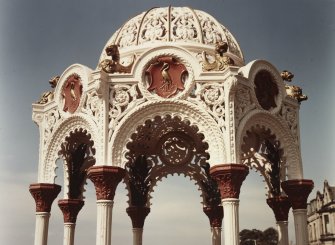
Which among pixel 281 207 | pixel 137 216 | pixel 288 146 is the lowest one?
pixel 137 216

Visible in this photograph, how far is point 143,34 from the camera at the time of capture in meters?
17.8

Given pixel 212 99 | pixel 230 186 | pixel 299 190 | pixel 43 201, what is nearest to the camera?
pixel 230 186

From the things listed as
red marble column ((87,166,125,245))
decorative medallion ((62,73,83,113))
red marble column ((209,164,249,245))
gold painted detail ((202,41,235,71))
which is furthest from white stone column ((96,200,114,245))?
gold painted detail ((202,41,235,71))

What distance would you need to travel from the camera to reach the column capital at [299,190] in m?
16.3

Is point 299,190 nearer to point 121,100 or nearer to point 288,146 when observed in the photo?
point 288,146

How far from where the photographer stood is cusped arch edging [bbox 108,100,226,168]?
48.3ft

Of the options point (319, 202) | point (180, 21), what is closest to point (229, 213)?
point (180, 21)

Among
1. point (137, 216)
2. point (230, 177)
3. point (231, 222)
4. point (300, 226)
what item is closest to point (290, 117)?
point (300, 226)

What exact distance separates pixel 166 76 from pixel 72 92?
11.4ft

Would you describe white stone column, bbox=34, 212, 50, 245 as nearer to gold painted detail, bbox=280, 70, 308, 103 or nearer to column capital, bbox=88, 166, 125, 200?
column capital, bbox=88, 166, 125, 200

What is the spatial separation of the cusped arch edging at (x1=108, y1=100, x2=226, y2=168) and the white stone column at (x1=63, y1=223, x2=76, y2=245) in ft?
16.9

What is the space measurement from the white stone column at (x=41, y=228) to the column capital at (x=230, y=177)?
6302 millimetres

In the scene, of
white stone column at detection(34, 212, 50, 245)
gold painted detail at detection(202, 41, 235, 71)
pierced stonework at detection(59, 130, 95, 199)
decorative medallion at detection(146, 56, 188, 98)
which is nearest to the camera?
gold painted detail at detection(202, 41, 235, 71)

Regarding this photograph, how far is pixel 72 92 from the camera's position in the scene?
16.7m
